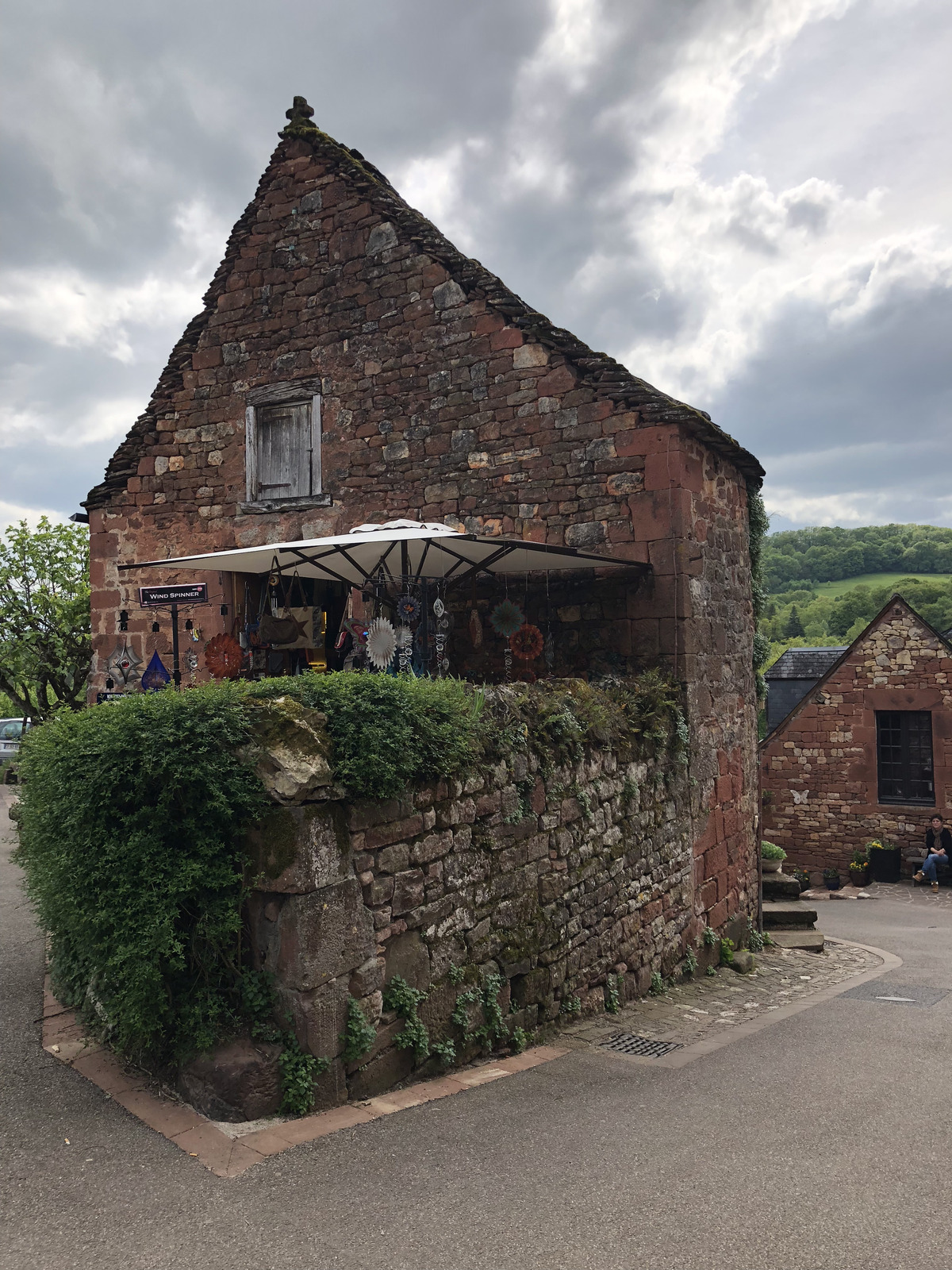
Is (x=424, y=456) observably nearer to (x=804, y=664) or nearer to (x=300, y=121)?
(x=300, y=121)

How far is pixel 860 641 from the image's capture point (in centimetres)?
2077

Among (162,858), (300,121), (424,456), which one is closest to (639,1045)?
(162,858)

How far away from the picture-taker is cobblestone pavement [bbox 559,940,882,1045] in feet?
23.8

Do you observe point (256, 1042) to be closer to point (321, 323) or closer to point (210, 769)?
point (210, 769)

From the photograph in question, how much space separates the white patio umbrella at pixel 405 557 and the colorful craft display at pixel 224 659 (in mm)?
997

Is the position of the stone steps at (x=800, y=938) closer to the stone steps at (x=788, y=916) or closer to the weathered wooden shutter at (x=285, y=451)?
the stone steps at (x=788, y=916)

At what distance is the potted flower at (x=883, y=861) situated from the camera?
1975 centimetres

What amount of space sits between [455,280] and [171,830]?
25.6ft

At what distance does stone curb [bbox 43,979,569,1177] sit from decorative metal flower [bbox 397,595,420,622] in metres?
3.99

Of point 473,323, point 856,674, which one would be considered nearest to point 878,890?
point 856,674

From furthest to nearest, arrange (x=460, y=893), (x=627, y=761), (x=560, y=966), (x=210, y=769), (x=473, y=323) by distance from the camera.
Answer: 1. (x=473, y=323)
2. (x=627, y=761)
3. (x=560, y=966)
4. (x=460, y=893)
5. (x=210, y=769)

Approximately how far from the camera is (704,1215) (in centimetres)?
379

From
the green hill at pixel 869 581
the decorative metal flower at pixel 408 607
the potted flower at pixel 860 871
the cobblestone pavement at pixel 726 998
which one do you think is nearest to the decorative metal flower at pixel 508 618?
the decorative metal flower at pixel 408 607

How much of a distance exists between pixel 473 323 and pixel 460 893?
270 inches
